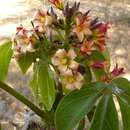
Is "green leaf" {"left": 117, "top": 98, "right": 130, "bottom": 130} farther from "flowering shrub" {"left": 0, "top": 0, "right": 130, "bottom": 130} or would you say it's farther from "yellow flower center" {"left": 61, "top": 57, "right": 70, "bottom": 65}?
"yellow flower center" {"left": 61, "top": 57, "right": 70, "bottom": 65}

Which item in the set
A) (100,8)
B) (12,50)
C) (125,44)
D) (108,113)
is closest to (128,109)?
(108,113)

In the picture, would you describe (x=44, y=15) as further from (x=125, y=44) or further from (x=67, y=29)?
(x=125, y=44)

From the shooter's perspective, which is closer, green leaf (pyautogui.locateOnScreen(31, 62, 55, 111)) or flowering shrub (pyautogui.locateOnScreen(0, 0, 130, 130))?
flowering shrub (pyautogui.locateOnScreen(0, 0, 130, 130))

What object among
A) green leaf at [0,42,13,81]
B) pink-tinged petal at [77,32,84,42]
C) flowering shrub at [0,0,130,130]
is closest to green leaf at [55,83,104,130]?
flowering shrub at [0,0,130,130]

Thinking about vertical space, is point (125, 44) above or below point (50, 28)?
below

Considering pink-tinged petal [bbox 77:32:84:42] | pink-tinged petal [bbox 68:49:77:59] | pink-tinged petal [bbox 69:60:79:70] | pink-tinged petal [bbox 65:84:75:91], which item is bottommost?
pink-tinged petal [bbox 65:84:75:91]

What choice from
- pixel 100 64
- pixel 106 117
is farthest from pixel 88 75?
pixel 106 117

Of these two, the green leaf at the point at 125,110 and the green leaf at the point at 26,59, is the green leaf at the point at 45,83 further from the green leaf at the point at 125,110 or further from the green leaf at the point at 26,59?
the green leaf at the point at 125,110

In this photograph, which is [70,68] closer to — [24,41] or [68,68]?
[68,68]
